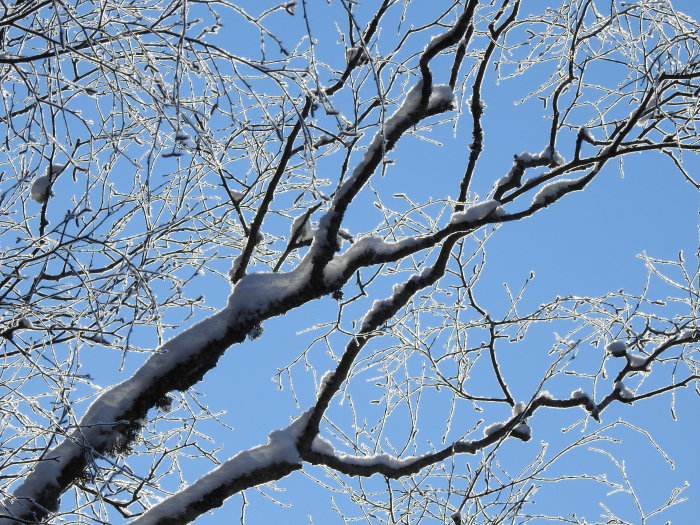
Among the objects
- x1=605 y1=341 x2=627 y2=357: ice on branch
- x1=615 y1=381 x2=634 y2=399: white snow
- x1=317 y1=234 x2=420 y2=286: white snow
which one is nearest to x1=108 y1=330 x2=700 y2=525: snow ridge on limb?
x1=615 y1=381 x2=634 y2=399: white snow

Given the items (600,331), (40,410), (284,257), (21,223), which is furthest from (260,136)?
(600,331)

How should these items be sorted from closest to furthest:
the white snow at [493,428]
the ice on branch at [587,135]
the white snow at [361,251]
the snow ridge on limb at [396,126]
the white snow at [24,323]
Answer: the snow ridge on limb at [396,126] → the white snow at [361,251] → the white snow at [24,323] → the ice on branch at [587,135] → the white snow at [493,428]

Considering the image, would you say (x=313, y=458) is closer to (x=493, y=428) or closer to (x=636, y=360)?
(x=493, y=428)

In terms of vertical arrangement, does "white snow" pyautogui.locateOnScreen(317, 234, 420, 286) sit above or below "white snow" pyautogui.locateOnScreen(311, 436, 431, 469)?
above

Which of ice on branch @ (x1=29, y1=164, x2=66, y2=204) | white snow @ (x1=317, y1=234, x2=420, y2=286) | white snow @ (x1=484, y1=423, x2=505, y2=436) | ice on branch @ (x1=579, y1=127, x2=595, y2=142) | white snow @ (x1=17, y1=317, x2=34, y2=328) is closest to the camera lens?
white snow @ (x1=317, y1=234, x2=420, y2=286)

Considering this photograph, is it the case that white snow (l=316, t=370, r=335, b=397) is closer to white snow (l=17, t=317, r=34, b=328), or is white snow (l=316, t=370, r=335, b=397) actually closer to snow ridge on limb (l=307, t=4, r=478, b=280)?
snow ridge on limb (l=307, t=4, r=478, b=280)

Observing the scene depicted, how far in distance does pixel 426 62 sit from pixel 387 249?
82 cm

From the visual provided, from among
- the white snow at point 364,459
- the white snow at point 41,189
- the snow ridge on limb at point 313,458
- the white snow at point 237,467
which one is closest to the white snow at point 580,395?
the snow ridge on limb at point 313,458

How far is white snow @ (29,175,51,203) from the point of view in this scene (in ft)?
11.9

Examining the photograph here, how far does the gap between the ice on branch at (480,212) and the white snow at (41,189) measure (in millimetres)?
1954

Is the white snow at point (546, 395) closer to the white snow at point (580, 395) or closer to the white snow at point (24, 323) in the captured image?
the white snow at point (580, 395)

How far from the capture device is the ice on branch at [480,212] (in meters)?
3.34

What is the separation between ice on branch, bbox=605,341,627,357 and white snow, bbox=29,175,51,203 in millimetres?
2958

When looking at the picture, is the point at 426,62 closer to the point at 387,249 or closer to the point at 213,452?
the point at 387,249
